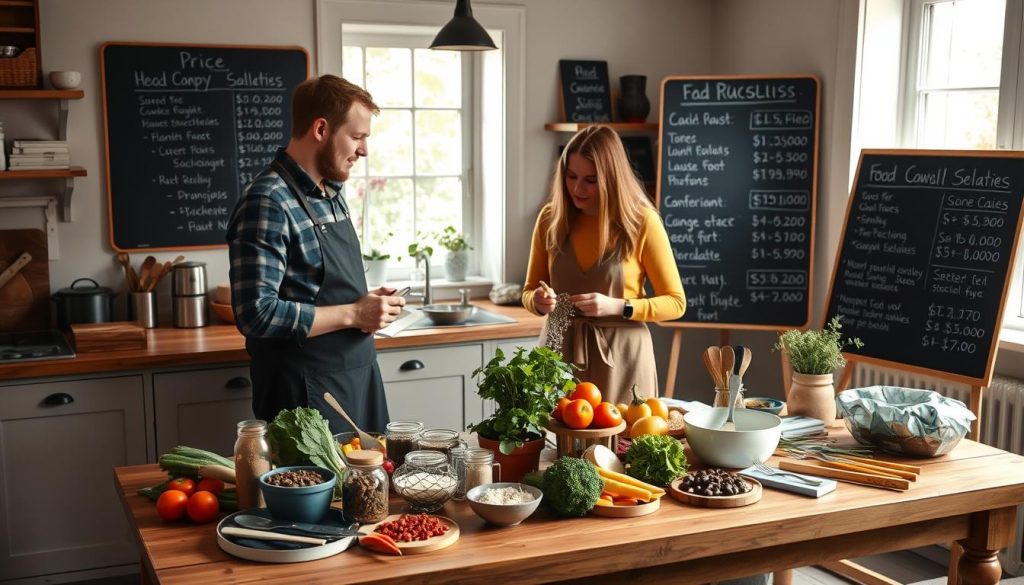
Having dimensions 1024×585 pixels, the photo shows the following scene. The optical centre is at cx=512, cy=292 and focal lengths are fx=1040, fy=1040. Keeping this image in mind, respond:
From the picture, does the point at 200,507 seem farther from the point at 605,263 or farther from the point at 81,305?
the point at 81,305

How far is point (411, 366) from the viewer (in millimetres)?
4156

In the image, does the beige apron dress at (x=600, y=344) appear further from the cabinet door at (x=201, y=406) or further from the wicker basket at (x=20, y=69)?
the wicker basket at (x=20, y=69)

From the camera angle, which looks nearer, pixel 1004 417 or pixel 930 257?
pixel 1004 417

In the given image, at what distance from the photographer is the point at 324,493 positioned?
2.11 m

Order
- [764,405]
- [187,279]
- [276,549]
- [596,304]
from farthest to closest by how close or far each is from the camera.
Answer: [187,279] → [596,304] → [764,405] → [276,549]

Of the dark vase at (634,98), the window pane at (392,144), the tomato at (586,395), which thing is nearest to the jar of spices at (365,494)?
the tomato at (586,395)

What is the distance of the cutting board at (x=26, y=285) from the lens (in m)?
4.02

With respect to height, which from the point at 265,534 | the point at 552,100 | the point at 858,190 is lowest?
the point at 265,534

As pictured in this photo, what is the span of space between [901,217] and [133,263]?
3043mm

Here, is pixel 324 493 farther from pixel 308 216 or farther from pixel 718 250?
pixel 718 250

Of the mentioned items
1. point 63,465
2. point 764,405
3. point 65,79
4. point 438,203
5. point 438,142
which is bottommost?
point 63,465

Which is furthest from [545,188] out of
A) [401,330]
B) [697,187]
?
[401,330]

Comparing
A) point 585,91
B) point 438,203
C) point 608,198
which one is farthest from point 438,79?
point 608,198

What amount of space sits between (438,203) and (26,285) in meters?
1.87
